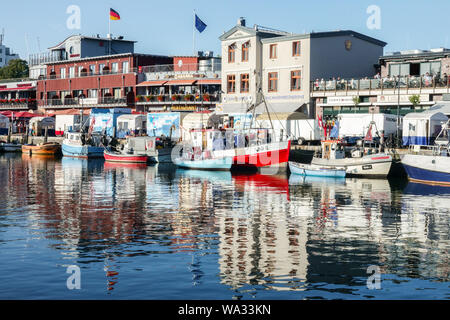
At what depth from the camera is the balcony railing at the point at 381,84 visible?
60791 mm

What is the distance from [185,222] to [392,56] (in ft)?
145

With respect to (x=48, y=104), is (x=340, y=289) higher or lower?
lower

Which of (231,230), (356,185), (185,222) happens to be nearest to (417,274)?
(231,230)

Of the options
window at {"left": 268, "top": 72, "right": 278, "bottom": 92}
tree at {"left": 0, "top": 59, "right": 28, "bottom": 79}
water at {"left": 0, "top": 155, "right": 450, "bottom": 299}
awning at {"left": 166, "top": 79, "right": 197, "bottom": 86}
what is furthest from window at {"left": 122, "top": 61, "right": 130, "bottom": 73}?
tree at {"left": 0, "top": 59, "right": 28, "bottom": 79}

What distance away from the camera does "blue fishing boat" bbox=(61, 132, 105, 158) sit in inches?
3093

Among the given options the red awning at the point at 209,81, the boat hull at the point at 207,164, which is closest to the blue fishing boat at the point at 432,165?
the boat hull at the point at 207,164

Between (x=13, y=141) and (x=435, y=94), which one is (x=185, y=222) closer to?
(x=435, y=94)

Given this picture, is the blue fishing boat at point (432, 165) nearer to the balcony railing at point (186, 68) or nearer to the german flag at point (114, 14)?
the balcony railing at point (186, 68)

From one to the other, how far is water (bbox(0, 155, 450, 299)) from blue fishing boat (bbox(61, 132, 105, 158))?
32.0 m

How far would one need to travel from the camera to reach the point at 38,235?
2670 centimetres

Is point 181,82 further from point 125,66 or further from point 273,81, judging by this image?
point 273,81

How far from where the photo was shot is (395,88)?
63219 mm

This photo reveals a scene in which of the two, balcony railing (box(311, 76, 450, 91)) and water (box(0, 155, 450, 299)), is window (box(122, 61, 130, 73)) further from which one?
water (box(0, 155, 450, 299))

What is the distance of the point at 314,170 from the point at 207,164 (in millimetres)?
12022
